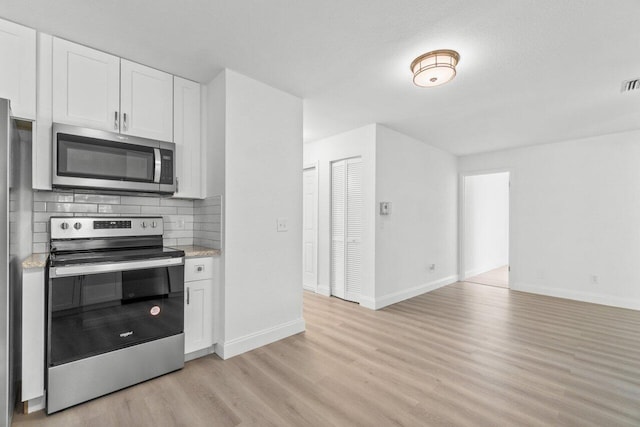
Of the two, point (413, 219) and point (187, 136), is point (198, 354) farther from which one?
point (413, 219)

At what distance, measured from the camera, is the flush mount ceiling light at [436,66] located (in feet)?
7.56

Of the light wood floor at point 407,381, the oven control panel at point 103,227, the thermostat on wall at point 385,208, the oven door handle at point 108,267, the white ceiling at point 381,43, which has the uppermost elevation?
the white ceiling at point 381,43

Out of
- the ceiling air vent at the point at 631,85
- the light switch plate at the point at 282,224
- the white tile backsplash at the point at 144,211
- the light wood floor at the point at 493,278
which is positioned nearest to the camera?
the white tile backsplash at the point at 144,211

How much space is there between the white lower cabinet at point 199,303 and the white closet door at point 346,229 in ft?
7.29

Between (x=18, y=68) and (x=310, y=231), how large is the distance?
3.71 meters

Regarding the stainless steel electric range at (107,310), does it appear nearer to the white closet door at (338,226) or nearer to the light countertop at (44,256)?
the light countertop at (44,256)

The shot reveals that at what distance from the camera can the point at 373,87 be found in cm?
296

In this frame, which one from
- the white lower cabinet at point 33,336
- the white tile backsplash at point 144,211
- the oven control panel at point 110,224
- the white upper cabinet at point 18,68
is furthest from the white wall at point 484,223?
the white upper cabinet at point 18,68

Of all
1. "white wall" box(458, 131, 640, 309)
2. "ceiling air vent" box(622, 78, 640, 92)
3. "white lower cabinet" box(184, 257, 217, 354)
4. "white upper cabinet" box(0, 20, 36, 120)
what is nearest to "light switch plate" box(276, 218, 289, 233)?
"white lower cabinet" box(184, 257, 217, 354)

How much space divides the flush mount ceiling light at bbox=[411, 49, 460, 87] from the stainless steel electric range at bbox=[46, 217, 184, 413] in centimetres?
247

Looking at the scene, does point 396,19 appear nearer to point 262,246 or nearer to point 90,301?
point 262,246

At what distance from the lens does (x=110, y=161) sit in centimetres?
229

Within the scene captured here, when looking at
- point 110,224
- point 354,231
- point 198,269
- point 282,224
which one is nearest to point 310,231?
point 354,231

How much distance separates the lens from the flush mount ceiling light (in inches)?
90.7
